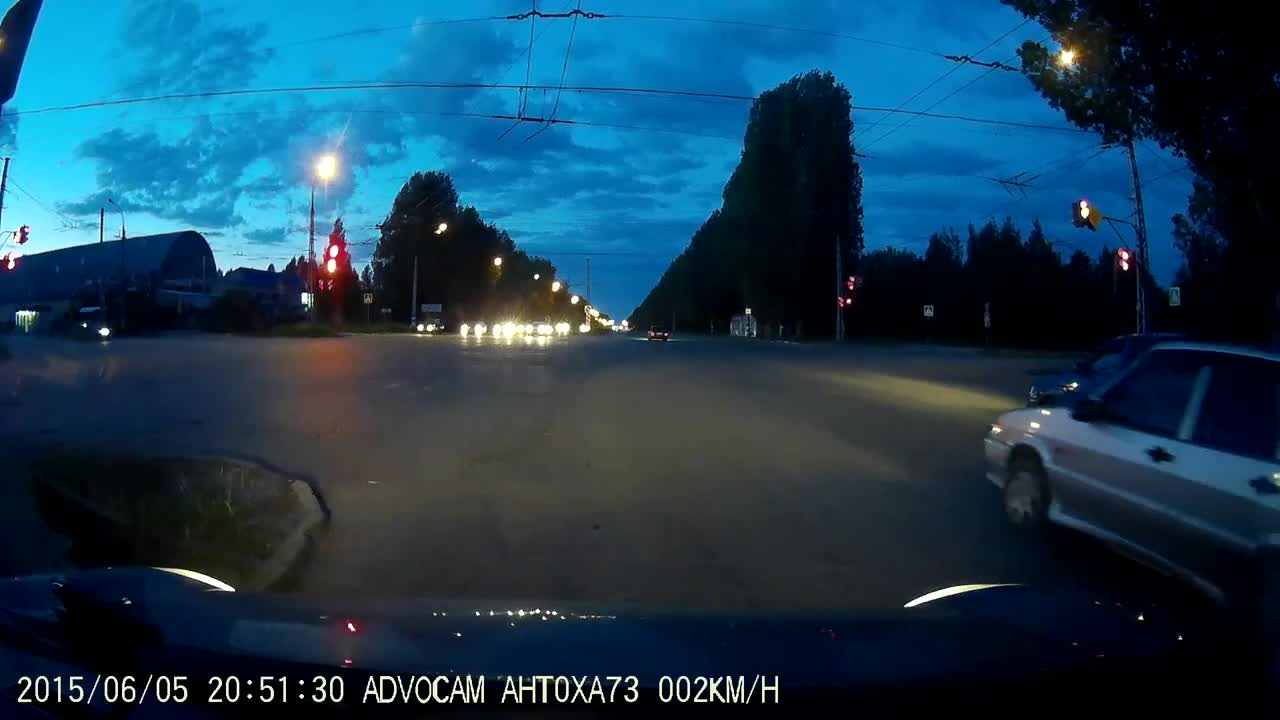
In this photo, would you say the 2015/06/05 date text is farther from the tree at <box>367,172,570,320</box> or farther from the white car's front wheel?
the tree at <box>367,172,570,320</box>

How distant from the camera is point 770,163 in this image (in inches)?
2677

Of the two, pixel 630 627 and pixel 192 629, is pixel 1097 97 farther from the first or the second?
pixel 192 629

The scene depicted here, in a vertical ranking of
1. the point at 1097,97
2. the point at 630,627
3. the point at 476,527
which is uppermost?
the point at 1097,97

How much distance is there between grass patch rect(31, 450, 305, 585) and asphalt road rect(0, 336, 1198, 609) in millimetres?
529

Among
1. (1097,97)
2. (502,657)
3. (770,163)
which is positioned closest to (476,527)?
(502,657)

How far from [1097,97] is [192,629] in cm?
1645

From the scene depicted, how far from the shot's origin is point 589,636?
3350mm

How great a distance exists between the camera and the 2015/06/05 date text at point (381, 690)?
8.78 ft

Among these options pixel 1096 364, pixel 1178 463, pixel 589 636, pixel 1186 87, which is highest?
pixel 1186 87

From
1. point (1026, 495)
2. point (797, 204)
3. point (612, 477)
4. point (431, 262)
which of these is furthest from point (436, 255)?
point (1026, 495)

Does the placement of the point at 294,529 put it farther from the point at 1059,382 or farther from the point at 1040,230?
the point at 1040,230

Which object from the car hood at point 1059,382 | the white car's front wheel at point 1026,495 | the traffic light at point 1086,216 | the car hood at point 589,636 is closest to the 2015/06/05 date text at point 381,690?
the car hood at point 589,636

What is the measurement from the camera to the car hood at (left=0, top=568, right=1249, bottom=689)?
291cm

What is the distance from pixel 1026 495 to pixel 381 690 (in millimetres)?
6154
